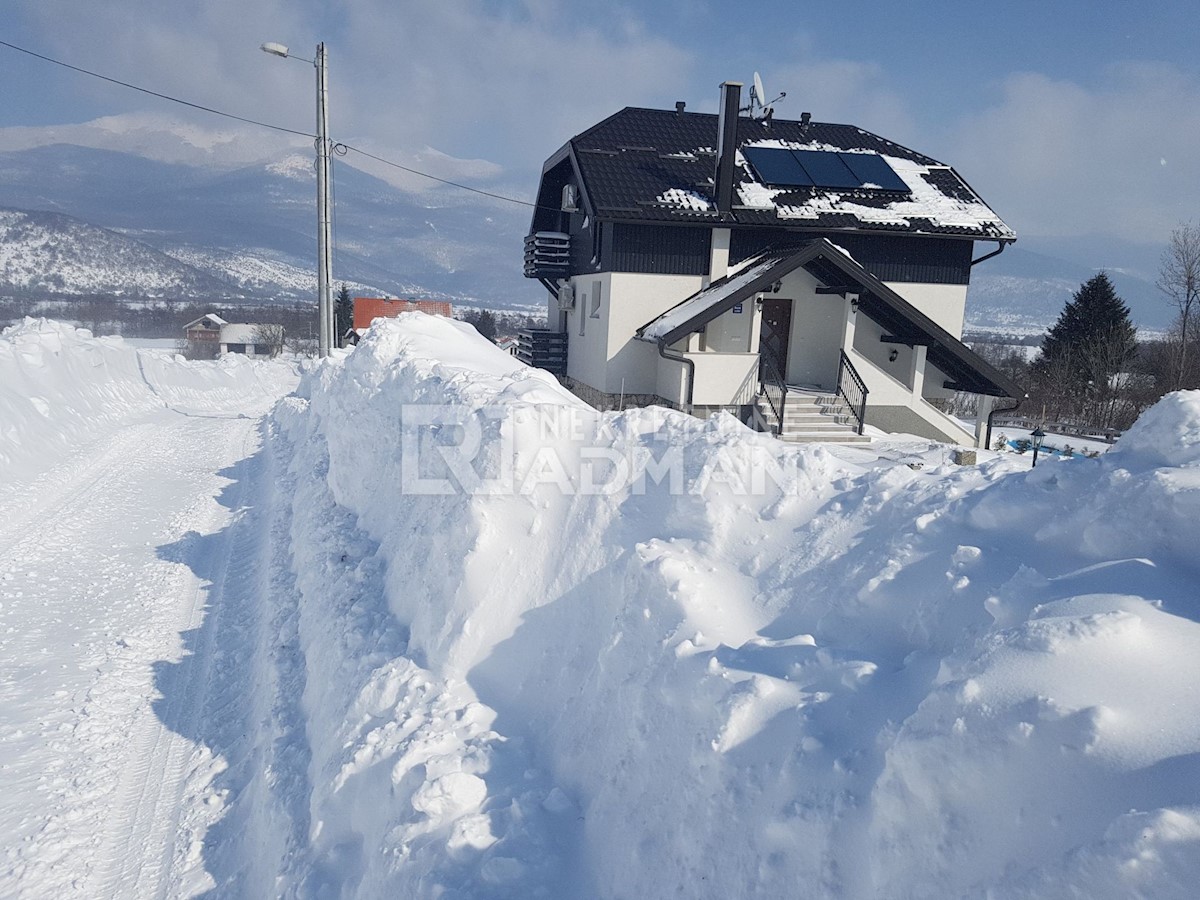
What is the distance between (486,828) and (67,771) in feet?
11.9

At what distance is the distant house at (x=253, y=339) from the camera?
85500 mm

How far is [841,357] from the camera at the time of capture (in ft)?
54.3

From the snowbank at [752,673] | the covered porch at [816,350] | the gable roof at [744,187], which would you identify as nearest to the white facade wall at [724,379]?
the covered porch at [816,350]

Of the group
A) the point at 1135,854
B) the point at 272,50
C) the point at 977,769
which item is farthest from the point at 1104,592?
the point at 272,50

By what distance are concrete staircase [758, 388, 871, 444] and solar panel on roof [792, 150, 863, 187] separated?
631 cm

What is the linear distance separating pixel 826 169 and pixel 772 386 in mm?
6951

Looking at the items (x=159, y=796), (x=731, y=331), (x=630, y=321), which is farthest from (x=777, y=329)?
(x=159, y=796)

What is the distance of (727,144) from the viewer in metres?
17.4

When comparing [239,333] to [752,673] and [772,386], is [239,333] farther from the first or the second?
[752,673]

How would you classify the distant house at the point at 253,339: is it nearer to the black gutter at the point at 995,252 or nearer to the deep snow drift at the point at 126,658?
the deep snow drift at the point at 126,658

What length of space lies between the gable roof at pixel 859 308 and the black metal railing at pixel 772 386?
1500mm

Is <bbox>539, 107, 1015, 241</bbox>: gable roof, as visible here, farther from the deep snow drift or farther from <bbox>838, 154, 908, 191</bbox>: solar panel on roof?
the deep snow drift

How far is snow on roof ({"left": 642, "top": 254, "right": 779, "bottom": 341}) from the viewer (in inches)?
633

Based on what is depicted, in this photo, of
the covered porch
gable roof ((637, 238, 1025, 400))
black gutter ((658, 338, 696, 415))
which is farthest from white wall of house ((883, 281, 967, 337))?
black gutter ((658, 338, 696, 415))
